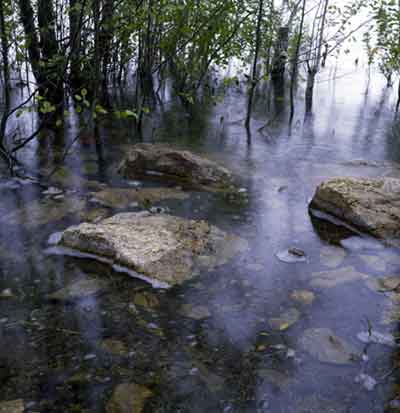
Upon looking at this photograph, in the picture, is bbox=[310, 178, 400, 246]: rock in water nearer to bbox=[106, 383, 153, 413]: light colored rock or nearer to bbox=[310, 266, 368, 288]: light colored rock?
bbox=[310, 266, 368, 288]: light colored rock

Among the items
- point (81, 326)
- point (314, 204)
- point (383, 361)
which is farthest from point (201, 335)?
point (314, 204)

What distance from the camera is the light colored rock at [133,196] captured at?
19.4 feet

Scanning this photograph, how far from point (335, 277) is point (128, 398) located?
2.34m

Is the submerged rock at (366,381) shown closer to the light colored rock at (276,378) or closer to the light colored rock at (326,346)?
the light colored rock at (326,346)

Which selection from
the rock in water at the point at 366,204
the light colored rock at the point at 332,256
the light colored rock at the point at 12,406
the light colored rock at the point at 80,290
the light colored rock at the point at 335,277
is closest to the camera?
the light colored rock at the point at 12,406

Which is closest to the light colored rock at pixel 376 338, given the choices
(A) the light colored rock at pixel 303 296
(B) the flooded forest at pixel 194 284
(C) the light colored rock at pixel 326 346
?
(B) the flooded forest at pixel 194 284

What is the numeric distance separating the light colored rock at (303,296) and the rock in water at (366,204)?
149 cm

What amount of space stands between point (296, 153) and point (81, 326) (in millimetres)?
7034

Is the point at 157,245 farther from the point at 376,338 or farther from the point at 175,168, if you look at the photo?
the point at 175,168

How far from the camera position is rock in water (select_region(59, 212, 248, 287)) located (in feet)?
13.3

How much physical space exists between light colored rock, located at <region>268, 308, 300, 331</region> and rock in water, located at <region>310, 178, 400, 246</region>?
1.84 m

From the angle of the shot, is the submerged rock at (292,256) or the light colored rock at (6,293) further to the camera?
the submerged rock at (292,256)

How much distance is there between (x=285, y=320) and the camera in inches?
137

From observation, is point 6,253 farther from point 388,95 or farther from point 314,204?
point 388,95
